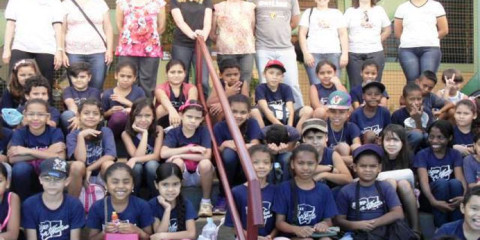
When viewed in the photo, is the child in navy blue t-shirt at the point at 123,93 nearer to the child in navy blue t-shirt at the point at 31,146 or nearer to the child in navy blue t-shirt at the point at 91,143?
the child in navy blue t-shirt at the point at 91,143

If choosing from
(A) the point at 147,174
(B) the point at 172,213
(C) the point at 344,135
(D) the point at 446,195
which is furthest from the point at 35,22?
(D) the point at 446,195

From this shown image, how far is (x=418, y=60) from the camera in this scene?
28.5 feet

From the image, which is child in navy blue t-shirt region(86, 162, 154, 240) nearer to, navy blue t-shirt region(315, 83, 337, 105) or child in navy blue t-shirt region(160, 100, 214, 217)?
child in navy blue t-shirt region(160, 100, 214, 217)

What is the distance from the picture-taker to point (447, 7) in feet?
36.4

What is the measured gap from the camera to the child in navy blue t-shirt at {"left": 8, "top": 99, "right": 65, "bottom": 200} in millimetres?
6211

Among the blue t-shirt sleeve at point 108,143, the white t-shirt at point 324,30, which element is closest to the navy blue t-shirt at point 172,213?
the blue t-shirt sleeve at point 108,143

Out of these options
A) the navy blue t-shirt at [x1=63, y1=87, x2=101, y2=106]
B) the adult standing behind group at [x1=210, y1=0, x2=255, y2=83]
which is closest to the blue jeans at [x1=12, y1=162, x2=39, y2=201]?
the navy blue t-shirt at [x1=63, y1=87, x2=101, y2=106]

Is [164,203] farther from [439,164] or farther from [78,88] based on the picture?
[439,164]

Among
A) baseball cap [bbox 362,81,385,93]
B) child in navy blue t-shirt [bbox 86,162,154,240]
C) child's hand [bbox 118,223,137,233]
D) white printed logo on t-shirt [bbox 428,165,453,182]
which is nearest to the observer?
child's hand [bbox 118,223,137,233]

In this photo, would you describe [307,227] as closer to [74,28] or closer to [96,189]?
[96,189]

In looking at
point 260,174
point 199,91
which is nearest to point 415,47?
point 199,91

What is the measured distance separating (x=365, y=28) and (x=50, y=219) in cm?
433

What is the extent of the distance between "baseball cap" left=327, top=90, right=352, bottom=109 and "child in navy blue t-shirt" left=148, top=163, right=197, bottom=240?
1.91 metres

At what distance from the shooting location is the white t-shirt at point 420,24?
861cm
